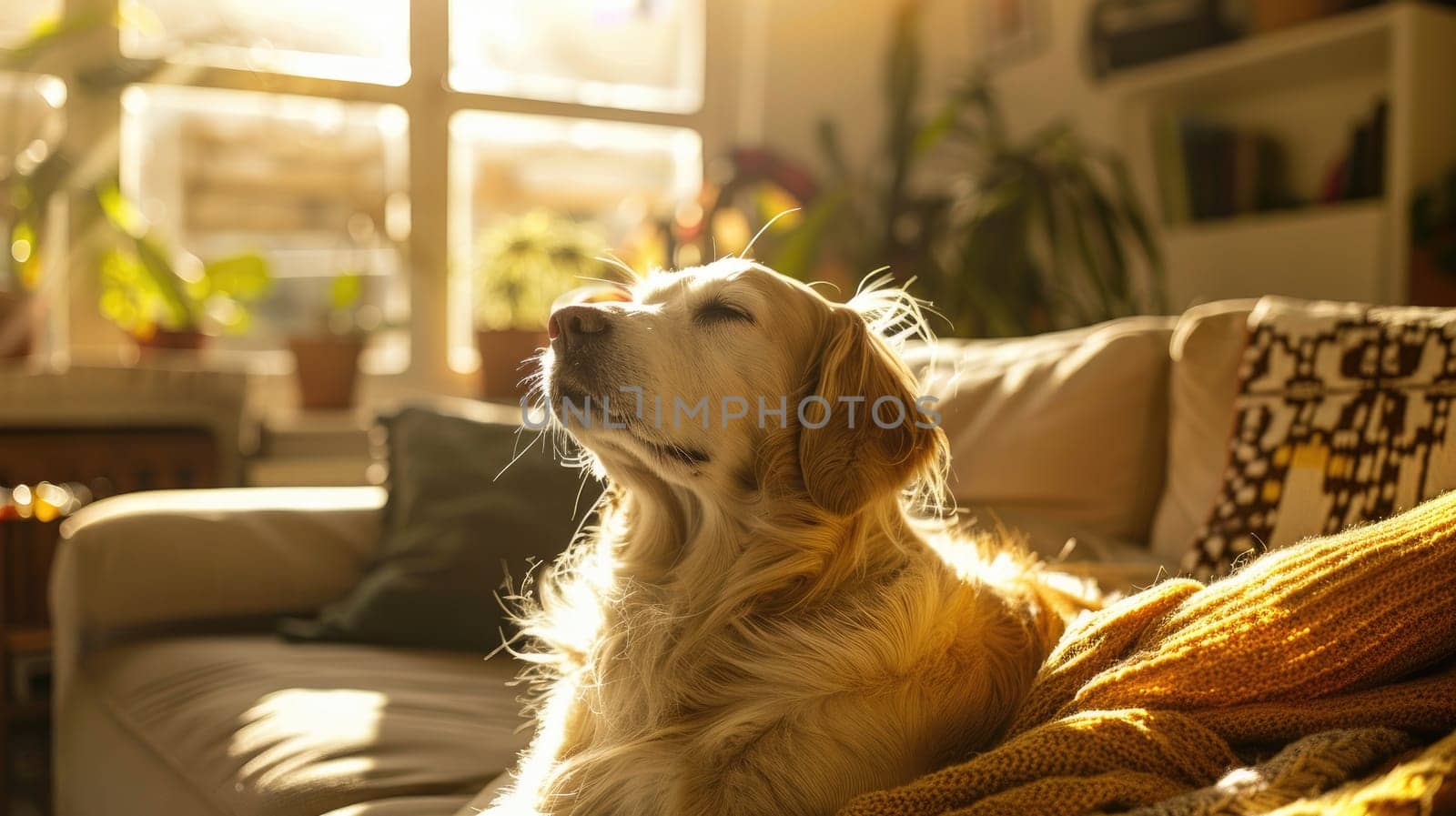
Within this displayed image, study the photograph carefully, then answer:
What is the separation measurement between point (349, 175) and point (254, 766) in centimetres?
276

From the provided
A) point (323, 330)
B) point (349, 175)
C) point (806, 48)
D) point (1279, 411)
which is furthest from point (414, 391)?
point (1279, 411)

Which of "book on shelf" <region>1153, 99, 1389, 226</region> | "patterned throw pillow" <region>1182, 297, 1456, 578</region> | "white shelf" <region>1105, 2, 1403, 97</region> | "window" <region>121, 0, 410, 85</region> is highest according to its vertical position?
"window" <region>121, 0, 410, 85</region>

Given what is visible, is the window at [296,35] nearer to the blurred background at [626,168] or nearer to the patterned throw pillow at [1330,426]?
the blurred background at [626,168]

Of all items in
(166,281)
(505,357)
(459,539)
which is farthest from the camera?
(505,357)

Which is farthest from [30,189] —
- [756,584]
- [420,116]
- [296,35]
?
[756,584]

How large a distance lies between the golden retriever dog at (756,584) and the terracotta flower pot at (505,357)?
2.05 metres

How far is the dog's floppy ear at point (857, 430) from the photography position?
3.58 ft

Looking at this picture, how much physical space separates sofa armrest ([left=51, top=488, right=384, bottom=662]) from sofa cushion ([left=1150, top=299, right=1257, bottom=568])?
4.57 ft

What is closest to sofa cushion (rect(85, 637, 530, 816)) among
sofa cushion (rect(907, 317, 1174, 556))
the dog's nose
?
the dog's nose

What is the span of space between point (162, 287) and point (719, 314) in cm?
231

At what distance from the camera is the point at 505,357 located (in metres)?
3.30

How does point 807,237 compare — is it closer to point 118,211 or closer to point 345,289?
point 345,289

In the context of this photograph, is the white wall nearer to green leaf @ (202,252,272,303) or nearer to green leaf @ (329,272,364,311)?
green leaf @ (329,272,364,311)

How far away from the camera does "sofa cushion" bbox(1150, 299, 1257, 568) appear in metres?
1.52
